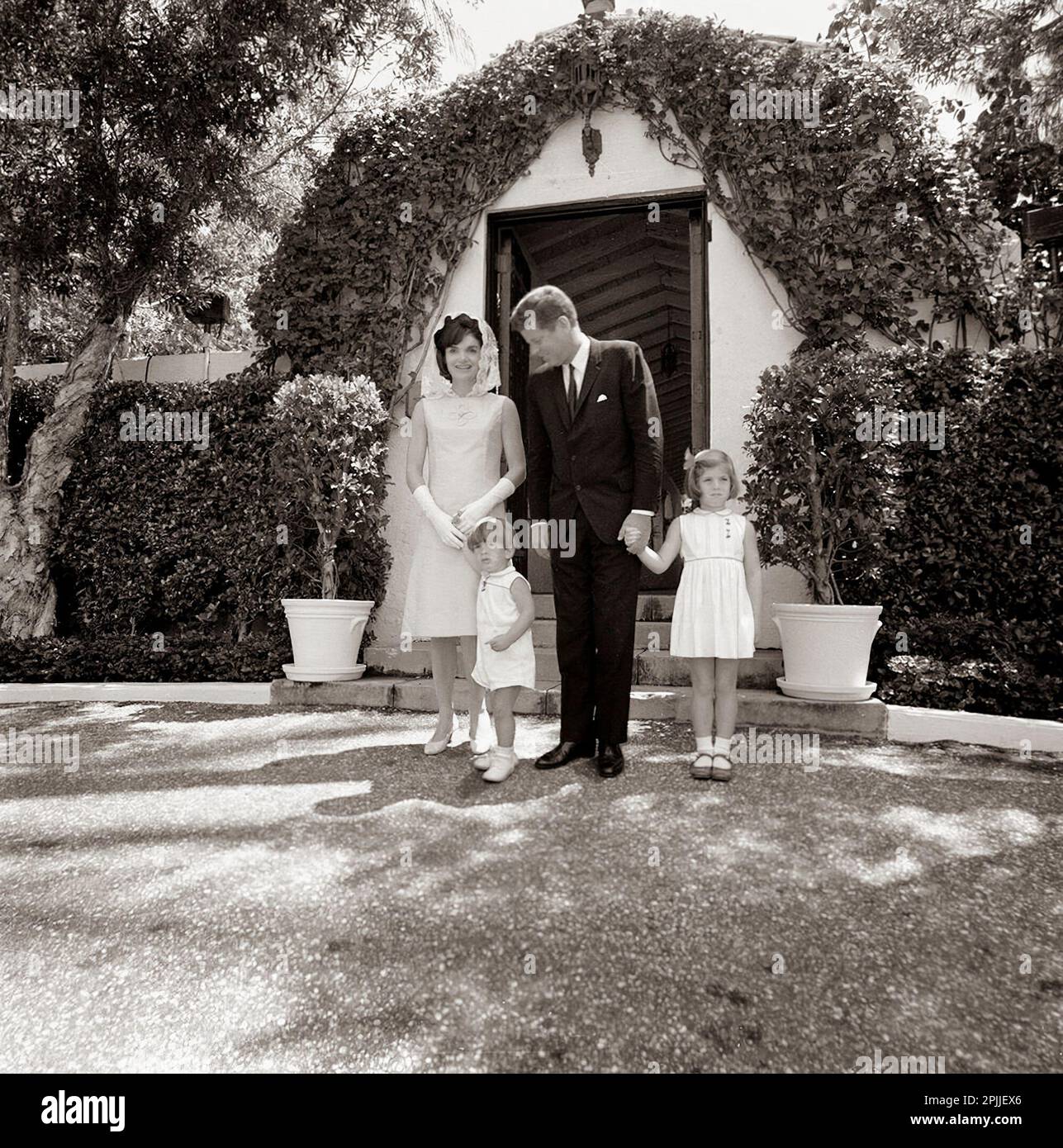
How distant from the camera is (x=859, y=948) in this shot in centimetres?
169

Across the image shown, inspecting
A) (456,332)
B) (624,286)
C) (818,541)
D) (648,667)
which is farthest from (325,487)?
(624,286)

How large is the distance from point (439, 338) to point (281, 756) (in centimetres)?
Result: 187

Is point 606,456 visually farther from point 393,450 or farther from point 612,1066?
point 393,450

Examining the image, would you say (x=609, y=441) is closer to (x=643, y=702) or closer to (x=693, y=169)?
(x=643, y=702)

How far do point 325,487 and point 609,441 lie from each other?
2.39 meters

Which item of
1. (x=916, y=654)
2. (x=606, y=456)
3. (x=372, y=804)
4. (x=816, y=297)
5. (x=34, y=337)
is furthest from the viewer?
(x=34, y=337)

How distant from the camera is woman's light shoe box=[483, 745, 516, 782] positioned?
2.81 m

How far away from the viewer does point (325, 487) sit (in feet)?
15.6

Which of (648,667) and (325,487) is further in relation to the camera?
(325,487)

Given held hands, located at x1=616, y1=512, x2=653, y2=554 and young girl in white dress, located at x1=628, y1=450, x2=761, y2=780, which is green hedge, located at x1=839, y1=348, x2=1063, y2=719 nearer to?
young girl in white dress, located at x1=628, y1=450, x2=761, y2=780

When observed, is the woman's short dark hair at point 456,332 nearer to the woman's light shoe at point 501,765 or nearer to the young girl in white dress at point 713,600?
the young girl in white dress at point 713,600

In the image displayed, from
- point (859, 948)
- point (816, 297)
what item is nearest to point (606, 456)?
point (859, 948)

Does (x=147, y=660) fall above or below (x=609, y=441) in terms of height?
below

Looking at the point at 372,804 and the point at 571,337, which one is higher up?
the point at 571,337
